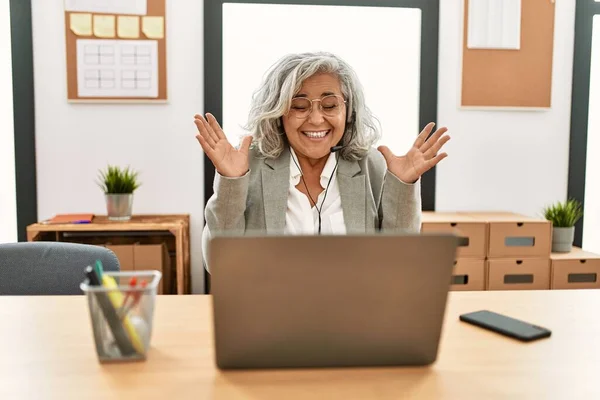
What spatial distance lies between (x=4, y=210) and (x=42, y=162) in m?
0.39

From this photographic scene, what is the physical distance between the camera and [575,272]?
3131mm

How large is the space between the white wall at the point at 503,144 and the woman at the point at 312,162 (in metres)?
1.74

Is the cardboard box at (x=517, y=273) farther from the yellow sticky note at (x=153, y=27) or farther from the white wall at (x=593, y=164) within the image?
the yellow sticky note at (x=153, y=27)

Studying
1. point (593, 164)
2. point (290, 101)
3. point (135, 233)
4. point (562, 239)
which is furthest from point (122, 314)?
point (593, 164)

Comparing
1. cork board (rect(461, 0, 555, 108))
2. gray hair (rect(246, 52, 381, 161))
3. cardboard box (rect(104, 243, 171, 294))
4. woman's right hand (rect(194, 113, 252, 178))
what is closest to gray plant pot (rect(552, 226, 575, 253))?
cork board (rect(461, 0, 555, 108))

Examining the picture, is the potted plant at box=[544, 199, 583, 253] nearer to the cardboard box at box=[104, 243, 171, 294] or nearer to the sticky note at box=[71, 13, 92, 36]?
the cardboard box at box=[104, 243, 171, 294]

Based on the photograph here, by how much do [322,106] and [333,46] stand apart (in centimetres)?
175

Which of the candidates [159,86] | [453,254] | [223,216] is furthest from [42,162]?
[453,254]

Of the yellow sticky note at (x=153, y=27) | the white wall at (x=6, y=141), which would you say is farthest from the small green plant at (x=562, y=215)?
→ the white wall at (x=6, y=141)

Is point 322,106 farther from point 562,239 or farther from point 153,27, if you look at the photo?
point 562,239

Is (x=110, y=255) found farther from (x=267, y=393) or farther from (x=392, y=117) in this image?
(x=392, y=117)

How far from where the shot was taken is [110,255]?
1396mm

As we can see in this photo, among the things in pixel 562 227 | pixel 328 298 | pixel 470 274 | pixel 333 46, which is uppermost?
pixel 333 46

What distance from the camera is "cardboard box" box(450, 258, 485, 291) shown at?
10.0ft
